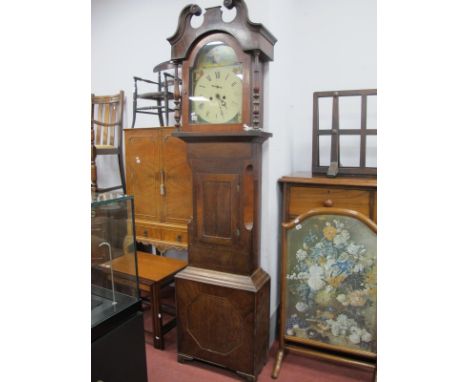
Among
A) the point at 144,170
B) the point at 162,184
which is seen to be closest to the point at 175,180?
the point at 162,184

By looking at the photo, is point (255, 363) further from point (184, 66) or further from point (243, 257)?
point (184, 66)

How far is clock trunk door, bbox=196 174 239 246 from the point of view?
183cm

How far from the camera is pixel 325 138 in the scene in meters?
2.44

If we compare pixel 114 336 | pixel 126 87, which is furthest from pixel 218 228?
pixel 126 87

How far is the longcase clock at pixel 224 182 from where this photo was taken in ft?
5.75

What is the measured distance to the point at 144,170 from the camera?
2676mm

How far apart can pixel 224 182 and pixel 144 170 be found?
1.07 m

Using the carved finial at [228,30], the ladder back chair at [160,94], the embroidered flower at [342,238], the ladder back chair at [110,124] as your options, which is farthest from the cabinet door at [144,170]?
the embroidered flower at [342,238]

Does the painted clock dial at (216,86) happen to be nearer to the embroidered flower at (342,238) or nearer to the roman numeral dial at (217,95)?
the roman numeral dial at (217,95)

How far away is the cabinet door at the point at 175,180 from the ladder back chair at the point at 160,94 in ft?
1.29
